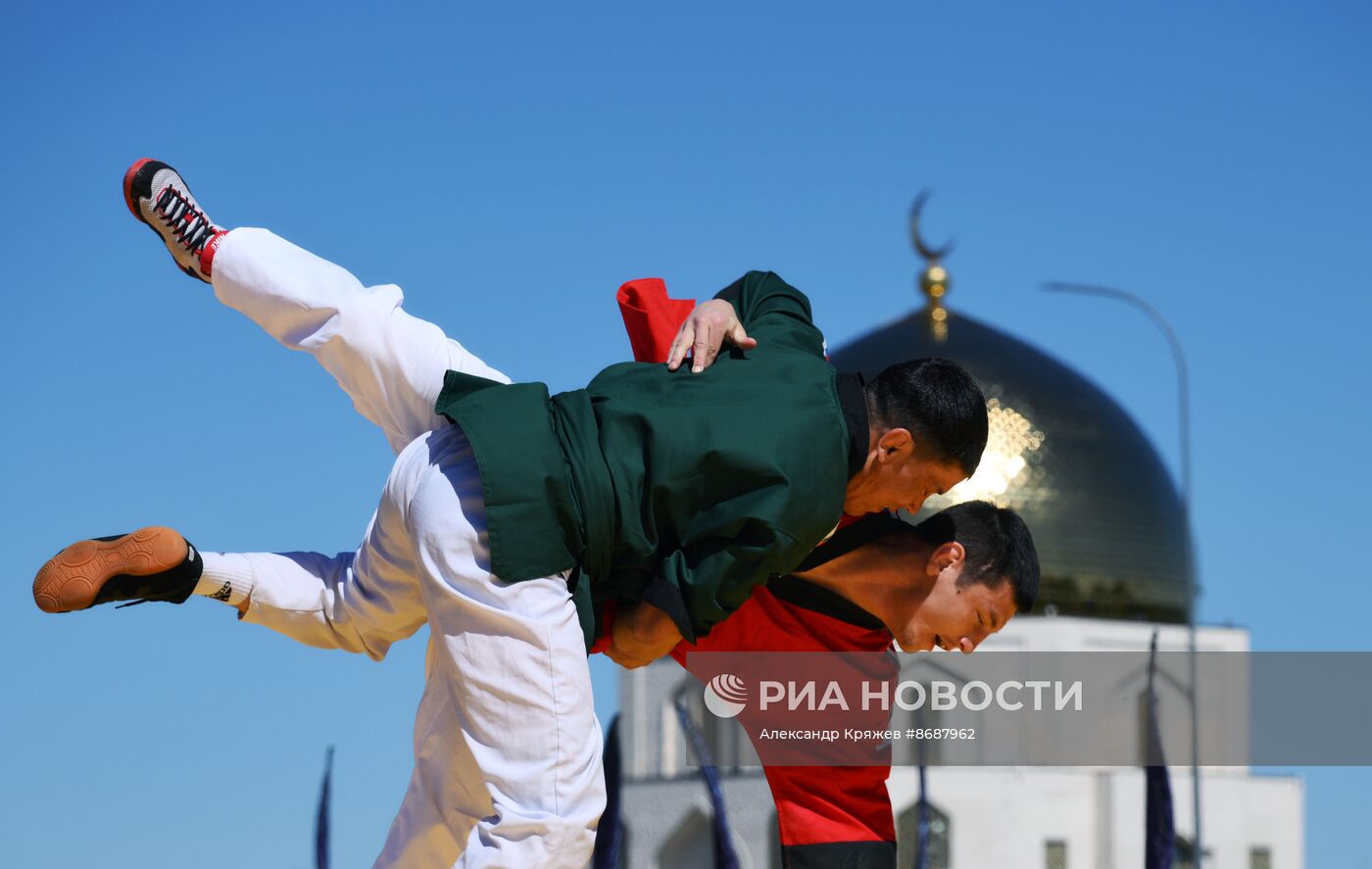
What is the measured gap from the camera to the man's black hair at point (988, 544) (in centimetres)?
562

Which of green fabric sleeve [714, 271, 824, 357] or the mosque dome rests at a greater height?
the mosque dome

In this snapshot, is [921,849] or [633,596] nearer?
[633,596]

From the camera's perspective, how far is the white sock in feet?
15.6

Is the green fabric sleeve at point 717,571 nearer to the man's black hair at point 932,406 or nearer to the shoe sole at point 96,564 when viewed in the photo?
the man's black hair at point 932,406

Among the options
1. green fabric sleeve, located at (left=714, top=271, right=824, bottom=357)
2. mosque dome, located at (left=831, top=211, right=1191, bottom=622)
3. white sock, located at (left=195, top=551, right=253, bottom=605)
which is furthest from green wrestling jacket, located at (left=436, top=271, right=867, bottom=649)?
mosque dome, located at (left=831, top=211, right=1191, bottom=622)

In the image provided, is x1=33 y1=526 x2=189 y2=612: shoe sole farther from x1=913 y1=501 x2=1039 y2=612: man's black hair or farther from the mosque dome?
the mosque dome

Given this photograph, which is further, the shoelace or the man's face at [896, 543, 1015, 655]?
the man's face at [896, 543, 1015, 655]

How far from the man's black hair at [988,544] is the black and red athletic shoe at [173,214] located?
2.32 m

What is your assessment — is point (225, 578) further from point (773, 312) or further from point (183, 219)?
Answer: point (773, 312)

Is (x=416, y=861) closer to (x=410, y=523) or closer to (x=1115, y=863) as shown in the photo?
(x=410, y=523)

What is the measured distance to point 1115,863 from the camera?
3909 cm

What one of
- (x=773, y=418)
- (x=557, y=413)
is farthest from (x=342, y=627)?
(x=773, y=418)

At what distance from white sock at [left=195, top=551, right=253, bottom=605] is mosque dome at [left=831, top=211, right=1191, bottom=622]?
2989cm

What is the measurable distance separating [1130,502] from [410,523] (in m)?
33.0
